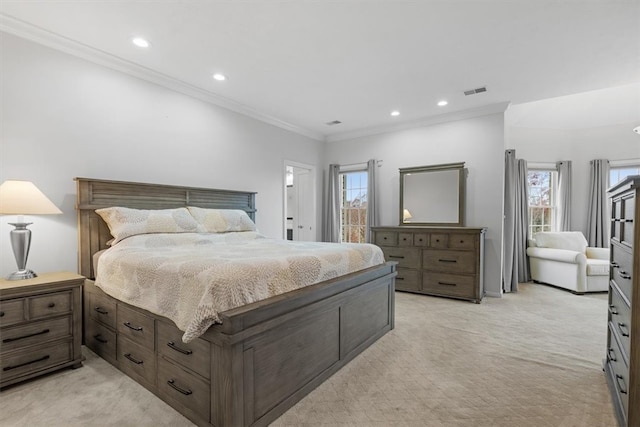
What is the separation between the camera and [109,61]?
2.99m

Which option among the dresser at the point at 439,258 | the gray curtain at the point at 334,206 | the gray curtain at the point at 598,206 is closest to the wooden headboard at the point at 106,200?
the gray curtain at the point at 334,206

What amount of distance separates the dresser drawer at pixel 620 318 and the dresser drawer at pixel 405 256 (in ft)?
7.96

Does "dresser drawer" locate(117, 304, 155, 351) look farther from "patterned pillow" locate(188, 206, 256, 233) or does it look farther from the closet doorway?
the closet doorway

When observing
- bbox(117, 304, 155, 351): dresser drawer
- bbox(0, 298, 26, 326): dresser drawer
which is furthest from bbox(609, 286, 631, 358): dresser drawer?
bbox(0, 298, 26, 326): dresser drawer

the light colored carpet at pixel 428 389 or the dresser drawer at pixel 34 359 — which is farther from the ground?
the dresser drawer at pixel 34 359

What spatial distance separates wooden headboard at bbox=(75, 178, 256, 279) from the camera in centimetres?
274

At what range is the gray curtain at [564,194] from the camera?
5.42m

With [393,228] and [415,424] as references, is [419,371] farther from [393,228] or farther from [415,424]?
[393,228]

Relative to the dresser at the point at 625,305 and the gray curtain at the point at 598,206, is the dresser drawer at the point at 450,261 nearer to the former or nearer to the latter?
the dresser at the point at 625,305

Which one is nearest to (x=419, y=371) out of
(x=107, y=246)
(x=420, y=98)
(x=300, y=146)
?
(x=107, y=246)

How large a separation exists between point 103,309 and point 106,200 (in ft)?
3.61

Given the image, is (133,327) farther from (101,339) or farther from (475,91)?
(475,91)

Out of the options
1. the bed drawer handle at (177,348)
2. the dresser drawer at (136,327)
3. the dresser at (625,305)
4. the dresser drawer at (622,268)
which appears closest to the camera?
the dresser at (625,305)

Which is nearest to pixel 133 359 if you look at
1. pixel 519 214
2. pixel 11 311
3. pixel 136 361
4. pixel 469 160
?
pixel 136 361
